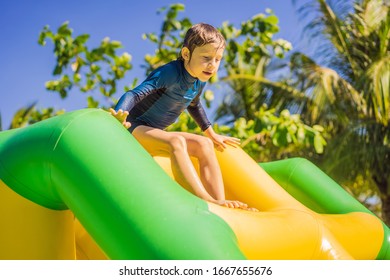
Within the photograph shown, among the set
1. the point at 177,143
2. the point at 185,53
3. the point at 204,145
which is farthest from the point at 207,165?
the point at 185,53

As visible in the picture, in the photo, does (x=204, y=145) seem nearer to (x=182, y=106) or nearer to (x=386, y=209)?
(x=182, y=106)

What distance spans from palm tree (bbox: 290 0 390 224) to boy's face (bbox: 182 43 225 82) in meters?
7.78

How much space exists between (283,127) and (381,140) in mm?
4629

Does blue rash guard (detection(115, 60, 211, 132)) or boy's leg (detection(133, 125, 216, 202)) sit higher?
blue rash guard (detection(115, 60, 211, 132))

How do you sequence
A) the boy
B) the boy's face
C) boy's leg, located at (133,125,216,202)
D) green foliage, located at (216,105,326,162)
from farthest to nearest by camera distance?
green foliage, located at (216,105,326,162), the boy's face, the boy, boy's leg, located at (133,125,216,202)

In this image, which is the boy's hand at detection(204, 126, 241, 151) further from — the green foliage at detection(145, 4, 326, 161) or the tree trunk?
the tree trunk

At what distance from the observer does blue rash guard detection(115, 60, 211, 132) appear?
2576 millimetres

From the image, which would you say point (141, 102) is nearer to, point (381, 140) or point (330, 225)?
point (330, 225)

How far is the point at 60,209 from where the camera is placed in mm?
2096

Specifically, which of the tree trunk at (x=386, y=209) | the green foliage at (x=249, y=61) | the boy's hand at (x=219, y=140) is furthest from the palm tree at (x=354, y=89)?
the boy's hand at (x=219, y=140)

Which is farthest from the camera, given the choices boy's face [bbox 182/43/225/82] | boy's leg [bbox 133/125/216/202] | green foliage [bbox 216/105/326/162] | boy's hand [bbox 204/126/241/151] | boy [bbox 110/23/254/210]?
green foliage [bbox 216/105/326/162]

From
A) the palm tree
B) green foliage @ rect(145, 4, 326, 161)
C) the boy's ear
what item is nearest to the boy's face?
the boy's ear

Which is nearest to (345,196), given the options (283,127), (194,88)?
(194,88)

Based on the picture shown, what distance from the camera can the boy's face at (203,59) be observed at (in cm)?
250
